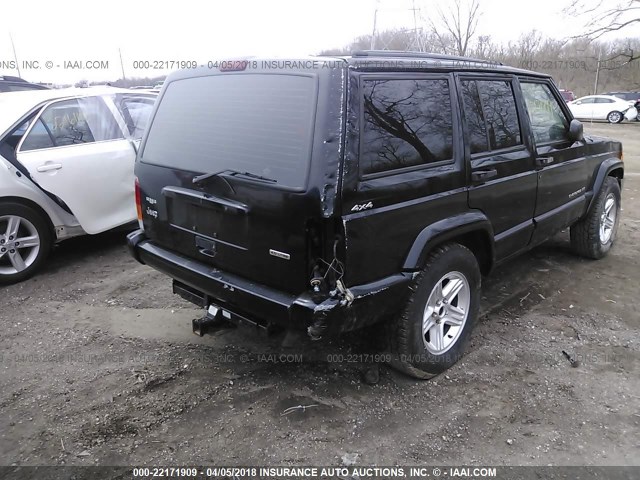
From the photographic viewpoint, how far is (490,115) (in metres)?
3.38

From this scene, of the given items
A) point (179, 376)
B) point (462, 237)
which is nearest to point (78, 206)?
point (179, 376)

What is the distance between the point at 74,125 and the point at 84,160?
1.54 feet

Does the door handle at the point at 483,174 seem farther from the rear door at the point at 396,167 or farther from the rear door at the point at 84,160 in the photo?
the rear door at the point at 84,160

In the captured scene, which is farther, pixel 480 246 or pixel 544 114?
pixel 544 114

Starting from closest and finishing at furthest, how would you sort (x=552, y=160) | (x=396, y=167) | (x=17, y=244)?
(x=396, y=167), (x=552, y=160), (x=17, y=244)

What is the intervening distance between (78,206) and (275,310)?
3.23 m

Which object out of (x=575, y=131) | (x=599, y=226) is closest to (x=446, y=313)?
(x=575, y=131)

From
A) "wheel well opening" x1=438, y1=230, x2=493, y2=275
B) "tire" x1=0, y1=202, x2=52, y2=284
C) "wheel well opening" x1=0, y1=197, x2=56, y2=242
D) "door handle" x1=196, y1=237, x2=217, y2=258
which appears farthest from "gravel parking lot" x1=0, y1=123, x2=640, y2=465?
"door handle" x1=196, y1=237, x2=217, y2=258

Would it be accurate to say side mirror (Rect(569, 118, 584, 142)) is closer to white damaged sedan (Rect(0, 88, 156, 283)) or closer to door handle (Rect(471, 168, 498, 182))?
door handle (Rect(471, 168, 498, 182))

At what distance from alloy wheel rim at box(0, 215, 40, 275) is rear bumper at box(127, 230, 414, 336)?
2.30 meters

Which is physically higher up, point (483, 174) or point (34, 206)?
point (483, 174)

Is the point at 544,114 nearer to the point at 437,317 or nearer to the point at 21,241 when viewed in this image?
the point at 437,317

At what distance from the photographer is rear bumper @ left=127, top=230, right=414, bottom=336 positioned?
2.42 m

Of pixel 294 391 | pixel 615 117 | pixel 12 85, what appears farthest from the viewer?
pixel 615 117
